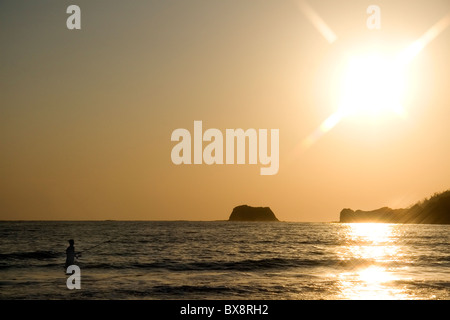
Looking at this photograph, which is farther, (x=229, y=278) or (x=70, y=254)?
(x=229, y=278)

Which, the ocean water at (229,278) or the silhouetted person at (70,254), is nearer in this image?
the ocean water at (229,278)

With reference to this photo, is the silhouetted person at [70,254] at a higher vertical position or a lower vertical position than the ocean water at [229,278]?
higher

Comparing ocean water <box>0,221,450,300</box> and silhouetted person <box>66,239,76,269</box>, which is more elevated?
silhouetted person <box>66,239,76,269</box>

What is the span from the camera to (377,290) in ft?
87.3

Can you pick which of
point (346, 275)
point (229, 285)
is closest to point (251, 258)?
point (346, 275)

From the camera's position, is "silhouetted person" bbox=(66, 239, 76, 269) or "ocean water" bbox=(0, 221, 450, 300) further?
"silhouetted person" bbox=(66, 239, 76, 269)

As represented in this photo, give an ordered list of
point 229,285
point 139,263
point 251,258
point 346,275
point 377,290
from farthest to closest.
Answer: point 251,258
point 139,263
point 346,275
point 229,285
point 377,290

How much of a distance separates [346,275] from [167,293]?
48.4 ft

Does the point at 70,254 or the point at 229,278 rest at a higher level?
the point at 70,254
